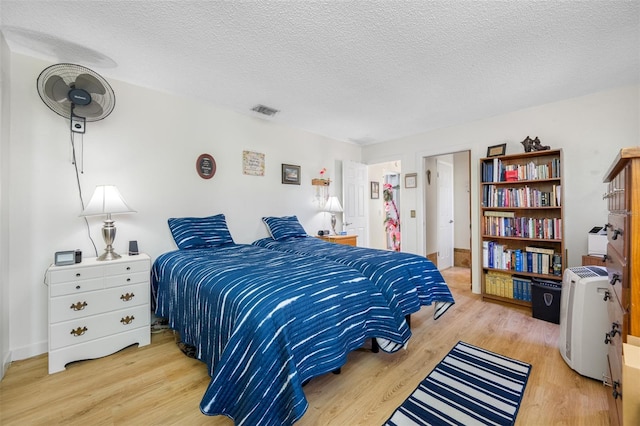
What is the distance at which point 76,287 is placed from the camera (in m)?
2.00

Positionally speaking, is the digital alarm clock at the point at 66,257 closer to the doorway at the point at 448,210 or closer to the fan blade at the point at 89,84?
the fan blade at the point at 89,84

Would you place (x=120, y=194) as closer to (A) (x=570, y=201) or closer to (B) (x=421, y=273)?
(B) (x=421, y=273)

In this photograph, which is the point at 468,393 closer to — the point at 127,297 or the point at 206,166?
the point at 127,297

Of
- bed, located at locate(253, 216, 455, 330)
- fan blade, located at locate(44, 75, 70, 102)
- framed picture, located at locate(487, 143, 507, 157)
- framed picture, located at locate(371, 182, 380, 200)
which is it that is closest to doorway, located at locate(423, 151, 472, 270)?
framed picture, located at locate(487, 143, 507, 157)

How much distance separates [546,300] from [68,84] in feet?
16.1

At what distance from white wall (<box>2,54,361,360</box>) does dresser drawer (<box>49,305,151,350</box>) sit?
19.1 inches

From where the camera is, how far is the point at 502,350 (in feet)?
7.04

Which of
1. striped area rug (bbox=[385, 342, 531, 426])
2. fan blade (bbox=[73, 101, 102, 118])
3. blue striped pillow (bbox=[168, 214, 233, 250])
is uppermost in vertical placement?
fan blade (bbox=[73, 101, 102, 118])

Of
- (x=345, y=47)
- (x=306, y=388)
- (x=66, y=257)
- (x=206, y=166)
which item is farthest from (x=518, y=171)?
(x=66, y=257)

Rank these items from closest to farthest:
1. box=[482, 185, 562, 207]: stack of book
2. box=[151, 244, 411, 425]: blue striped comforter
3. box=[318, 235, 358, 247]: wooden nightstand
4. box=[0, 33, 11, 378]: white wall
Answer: box=[151, 244, 411, 425]: blue striped comforter → box=[0, 33, 11, 378]: white wall → box=[482, 185, 562, 207]: stack of book → box=[318, 235, 358, 247]: wooden nightstand

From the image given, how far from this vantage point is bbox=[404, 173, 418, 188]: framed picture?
4402 millimetres

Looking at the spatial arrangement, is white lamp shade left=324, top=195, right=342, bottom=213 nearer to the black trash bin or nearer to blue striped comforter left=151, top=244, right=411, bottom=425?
blue striped comforter left=151, top=244, right=411, bottom=425

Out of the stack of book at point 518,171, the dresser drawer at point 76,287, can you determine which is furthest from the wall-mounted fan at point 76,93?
the stack of book at point 518,171

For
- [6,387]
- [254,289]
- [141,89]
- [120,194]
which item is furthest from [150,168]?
[254,289]
